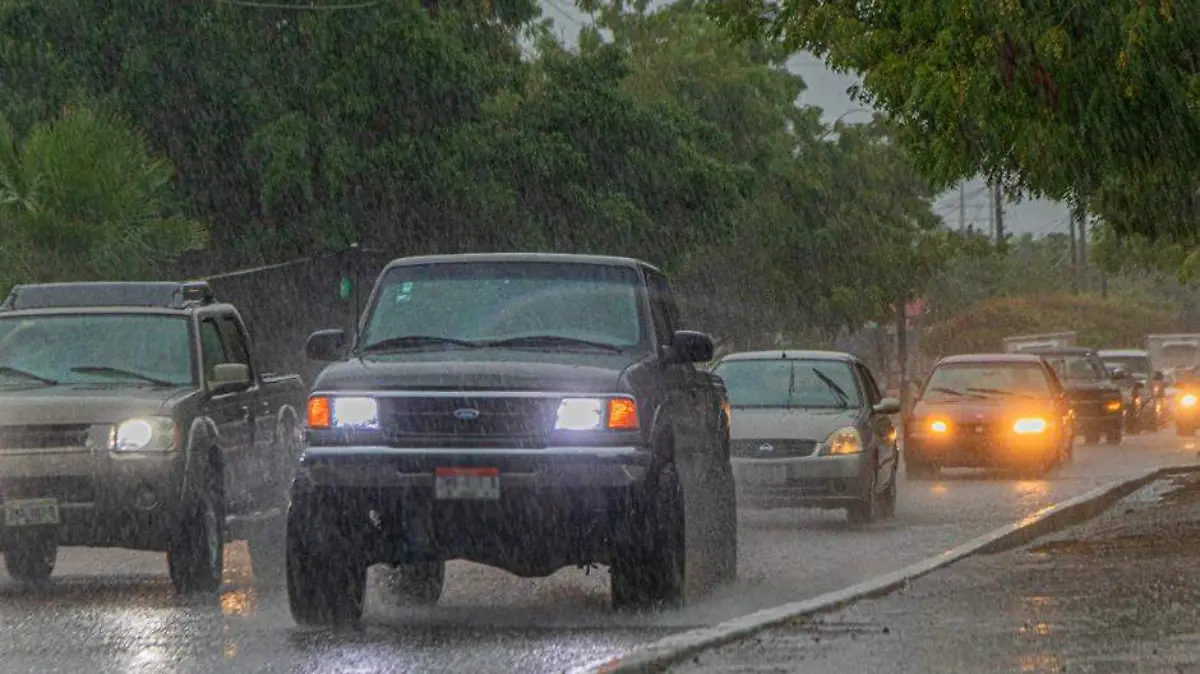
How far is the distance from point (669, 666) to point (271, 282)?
34281 millimetres

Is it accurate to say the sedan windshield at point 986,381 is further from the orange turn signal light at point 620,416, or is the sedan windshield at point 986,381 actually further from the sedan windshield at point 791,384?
the orange turn signal light at point 620,416

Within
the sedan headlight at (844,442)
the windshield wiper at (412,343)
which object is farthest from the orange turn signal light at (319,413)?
the sedan headlight at (844,442)

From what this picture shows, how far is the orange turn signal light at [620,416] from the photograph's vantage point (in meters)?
11.8

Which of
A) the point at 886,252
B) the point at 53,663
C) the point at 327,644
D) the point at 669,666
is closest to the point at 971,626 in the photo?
the point at 669,666

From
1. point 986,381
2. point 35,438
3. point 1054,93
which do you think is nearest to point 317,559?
point 35,438

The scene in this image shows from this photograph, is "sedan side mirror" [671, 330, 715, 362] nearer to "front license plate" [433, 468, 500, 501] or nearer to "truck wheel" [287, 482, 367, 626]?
"front license plate" [433, 468, 500, 501]

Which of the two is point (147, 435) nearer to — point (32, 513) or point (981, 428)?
point (32, 513)

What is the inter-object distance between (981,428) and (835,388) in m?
7.72

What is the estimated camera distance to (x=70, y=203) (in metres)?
24.7

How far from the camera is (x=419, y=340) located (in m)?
12.6

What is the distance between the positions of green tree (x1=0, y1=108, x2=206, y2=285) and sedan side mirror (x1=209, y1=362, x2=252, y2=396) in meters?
9.74

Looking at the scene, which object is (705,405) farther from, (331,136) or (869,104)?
(331,136)

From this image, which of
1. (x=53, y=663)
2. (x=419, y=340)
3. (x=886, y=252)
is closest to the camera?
(x=53, y=663)

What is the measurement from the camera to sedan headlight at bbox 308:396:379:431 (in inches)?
464
